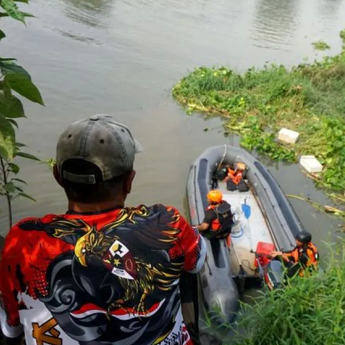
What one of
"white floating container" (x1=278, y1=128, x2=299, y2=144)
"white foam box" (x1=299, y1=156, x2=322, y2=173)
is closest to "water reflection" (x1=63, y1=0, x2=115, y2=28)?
"white floating container" (x1=278, y1=128, x2=299, y2=144)

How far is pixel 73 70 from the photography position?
11.5 metres

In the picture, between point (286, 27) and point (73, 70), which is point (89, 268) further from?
point (286, 27)

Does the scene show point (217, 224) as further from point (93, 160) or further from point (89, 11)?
point (89, 11)

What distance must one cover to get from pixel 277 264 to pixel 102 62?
9.71m

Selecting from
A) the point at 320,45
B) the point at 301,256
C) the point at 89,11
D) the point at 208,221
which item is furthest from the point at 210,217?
the point at 320,45

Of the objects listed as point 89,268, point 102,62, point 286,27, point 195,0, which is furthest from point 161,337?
point 195,0

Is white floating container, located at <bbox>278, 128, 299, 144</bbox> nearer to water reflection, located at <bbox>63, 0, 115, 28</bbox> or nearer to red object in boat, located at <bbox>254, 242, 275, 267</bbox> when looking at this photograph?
red object in boat, located at <bbox>254, 242, 275, 267</bbox>

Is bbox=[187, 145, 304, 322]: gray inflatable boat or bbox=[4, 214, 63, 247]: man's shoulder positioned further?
bbox=[187, 145, 304, 322]: gray inflatable boat

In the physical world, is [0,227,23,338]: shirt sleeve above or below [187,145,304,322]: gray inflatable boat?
above

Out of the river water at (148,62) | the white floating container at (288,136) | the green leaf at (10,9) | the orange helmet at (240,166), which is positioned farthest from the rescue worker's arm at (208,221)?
the white floating container at (288,136)

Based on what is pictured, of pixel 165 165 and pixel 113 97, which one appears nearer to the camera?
pixel 165 165

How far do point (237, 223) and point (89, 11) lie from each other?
1451 cm

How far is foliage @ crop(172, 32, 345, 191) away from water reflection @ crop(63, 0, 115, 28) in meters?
6.71

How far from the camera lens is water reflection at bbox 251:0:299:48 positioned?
17.6 meters
